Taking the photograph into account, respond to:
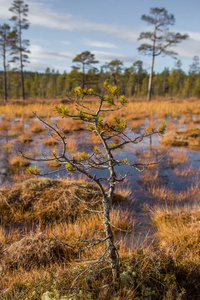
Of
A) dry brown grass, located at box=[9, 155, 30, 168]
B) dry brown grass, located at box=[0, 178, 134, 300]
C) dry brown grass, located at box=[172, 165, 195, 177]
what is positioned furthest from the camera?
dry brown grass, located at box=[9, 155, 30, 168]

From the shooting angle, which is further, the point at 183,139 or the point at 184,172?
the point at 183,139

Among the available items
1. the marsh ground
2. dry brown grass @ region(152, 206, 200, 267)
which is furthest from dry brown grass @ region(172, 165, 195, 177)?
dry brown grass @ region(152, 206, 200, 267)

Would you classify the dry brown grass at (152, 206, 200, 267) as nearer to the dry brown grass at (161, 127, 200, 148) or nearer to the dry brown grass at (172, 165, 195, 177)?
the dry brown grass at (172, 165, 195, 177)

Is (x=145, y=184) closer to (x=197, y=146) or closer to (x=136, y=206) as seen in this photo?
(x=136, y=206)

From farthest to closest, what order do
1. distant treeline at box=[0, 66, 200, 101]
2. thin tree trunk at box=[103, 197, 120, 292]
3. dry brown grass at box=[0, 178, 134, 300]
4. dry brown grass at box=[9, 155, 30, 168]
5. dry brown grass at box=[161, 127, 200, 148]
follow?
distant treeline at box=[0, 66, 200, 101] → dry brown grass at box=[161, 127, 200, 148] → dry brown grass at box=[9, 155, 30, 168] → dry brown grass at box=[0, 178, 134, 300] → thin tree trunk at box=[103, 197, 120, 292]

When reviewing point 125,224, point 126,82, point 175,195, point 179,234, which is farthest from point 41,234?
point 126,82

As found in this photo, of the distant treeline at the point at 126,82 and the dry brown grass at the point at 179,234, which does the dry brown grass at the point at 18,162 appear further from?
the distant treeline at the point at 126,82

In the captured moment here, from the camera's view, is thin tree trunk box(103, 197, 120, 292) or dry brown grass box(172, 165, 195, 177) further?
dry brown grass box(172, 165, 195, 177)

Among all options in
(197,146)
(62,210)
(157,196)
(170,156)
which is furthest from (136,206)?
(197,146)

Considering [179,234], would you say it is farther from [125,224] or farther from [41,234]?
[41,234]

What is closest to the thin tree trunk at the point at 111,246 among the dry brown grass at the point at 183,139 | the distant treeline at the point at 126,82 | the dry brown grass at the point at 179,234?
the dry brown grass at the point at 179,234

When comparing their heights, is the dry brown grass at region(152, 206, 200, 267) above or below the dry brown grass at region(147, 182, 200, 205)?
above

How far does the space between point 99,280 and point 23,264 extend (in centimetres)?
107

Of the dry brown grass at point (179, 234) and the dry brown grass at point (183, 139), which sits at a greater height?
the dry brown grass at point (183, 139)
